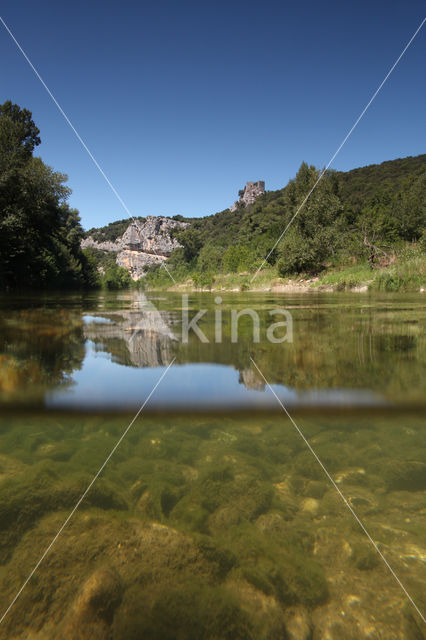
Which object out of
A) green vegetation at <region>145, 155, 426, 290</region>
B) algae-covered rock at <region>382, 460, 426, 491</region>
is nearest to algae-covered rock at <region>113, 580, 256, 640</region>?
algae-covered rock at <region>382, 460, 426, 491</region>

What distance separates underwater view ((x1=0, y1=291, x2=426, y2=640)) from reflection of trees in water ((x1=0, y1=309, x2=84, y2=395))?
3cm

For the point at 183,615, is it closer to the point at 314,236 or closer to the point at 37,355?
the point at 37,355

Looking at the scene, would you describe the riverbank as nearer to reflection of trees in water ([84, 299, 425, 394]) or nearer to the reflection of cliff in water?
reflection of trees in water ([84, 299, 425, 394])

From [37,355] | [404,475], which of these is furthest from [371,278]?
[404,475]

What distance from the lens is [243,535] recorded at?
0.79 metres

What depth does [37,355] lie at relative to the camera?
2.22m

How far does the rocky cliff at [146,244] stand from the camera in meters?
128

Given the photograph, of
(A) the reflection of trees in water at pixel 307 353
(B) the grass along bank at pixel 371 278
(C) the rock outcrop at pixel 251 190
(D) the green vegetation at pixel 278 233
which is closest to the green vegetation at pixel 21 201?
(D) the green vegetation at pixel 278 233

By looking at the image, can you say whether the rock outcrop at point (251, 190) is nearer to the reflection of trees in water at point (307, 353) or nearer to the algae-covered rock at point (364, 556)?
the reflection of trees in water at point (307, 353)

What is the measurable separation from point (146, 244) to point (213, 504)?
13784 cm

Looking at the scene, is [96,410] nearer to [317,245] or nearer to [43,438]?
[43,438]

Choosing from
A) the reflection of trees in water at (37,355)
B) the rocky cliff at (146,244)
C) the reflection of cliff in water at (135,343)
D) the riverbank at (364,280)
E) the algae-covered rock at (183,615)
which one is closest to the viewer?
the algae-covered rock at (183,615)

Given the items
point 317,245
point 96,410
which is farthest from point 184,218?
point 96,410

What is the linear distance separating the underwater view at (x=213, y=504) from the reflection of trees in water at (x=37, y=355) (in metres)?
0.03
